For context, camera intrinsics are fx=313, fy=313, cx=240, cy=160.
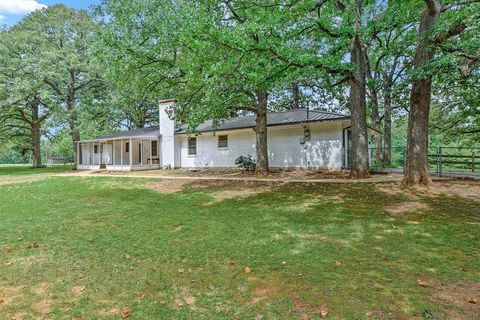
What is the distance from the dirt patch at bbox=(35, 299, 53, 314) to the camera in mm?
3126

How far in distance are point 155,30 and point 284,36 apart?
20.4ft

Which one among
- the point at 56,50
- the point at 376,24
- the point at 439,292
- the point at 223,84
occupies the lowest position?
the point at 439,292

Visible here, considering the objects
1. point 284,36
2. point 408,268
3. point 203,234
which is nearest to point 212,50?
point 284,36

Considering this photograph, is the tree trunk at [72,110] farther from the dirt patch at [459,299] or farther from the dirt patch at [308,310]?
the dirt patch at [459,299]

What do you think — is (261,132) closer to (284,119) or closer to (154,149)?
(284,119)

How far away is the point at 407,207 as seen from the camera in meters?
7.66

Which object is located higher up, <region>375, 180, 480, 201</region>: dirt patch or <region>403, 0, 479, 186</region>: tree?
<region>403, 0, 479, 186</region>: tree

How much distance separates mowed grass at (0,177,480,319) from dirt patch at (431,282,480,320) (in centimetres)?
2

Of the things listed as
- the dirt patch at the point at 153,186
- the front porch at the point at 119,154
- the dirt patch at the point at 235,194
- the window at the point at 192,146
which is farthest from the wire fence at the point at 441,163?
the front porch at the point at 119,154

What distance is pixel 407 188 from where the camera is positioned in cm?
980

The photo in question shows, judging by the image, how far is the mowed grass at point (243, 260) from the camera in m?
3.13

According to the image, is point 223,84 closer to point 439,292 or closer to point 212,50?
point 212,50

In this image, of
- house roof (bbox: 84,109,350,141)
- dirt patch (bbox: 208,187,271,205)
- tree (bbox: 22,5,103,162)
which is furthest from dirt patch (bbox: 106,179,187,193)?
tree (bbox: 22,5,103,162)

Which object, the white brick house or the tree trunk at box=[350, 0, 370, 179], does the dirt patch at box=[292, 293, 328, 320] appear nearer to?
the tree trunk at box=[350, 0, 370, 179]
